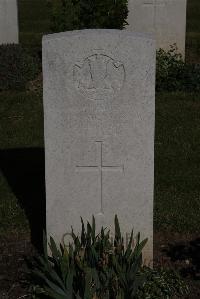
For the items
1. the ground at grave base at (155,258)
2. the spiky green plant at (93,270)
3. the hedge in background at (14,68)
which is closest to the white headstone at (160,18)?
the hedge in background at (14,68)

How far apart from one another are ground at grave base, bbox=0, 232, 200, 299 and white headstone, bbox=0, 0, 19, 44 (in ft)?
22.8

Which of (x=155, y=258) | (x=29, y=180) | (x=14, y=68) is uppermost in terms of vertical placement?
(x=14, y=68)

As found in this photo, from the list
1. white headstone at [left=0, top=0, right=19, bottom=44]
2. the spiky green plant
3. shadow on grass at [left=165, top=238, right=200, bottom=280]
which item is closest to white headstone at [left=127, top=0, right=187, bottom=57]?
white headstone at [left=0, top=0, right=19, bottom=44]

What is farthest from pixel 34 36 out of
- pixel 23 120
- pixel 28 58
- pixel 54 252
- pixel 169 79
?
pixel 54 252

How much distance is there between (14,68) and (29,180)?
4.32 meters

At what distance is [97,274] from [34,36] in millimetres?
12881

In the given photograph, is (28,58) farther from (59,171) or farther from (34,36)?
(59,171)

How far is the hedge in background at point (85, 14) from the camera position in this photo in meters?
11.1

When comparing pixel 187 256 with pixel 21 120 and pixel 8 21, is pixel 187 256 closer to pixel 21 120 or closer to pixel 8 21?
pixel 21 120

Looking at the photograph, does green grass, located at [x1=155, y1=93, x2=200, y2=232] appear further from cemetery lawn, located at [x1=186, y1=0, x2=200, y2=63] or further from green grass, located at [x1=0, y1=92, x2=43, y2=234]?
cemetery lawn, located at [x1=186, y1=0, x2=200, y2=63]

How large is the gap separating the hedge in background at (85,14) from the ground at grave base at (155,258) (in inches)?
228

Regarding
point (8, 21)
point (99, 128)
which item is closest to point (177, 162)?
point (99, 128)

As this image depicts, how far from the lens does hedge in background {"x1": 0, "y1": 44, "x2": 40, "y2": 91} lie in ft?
37.1

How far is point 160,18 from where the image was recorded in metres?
11.9
